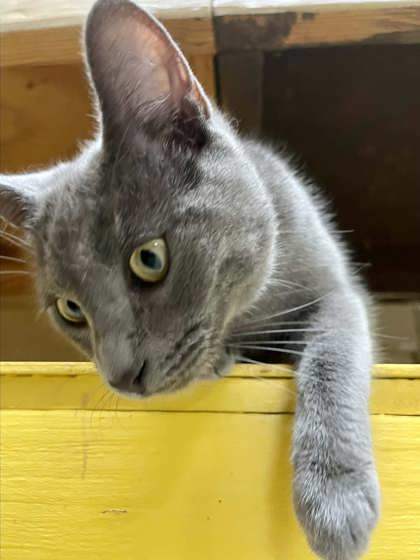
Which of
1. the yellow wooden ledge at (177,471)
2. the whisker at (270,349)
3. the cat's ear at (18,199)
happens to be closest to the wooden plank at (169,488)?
the yellow wooden ledge at (177,471)

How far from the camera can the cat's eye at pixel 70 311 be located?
38.6 inches

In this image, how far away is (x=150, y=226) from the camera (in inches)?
35.0

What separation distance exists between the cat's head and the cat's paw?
21cm

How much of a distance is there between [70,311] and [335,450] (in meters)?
0.42

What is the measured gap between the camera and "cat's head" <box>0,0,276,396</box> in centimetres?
87

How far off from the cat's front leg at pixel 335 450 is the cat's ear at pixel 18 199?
1.53ft

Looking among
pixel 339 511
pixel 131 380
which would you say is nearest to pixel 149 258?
pixel 131 380

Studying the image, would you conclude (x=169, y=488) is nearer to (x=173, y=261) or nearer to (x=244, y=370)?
(x=244, y=370)

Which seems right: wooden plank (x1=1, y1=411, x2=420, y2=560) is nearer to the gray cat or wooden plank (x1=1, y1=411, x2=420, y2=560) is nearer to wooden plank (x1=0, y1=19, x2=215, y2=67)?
the gray cat

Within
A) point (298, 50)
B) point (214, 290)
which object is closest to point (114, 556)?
point (214, 290)

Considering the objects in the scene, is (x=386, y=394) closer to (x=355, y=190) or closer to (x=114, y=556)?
(x=114, y=556)

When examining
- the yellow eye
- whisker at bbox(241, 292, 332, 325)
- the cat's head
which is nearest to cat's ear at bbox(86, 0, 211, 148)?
the cat's head

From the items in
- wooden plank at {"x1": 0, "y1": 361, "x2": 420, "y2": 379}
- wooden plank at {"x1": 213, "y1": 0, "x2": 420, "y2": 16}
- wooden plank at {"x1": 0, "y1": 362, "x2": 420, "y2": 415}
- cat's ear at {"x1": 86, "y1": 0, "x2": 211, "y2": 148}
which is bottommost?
wooden plank at {"x1": 0, "y1": 362, "x2": 420, "y2": 415}

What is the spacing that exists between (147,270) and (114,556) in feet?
1.17
